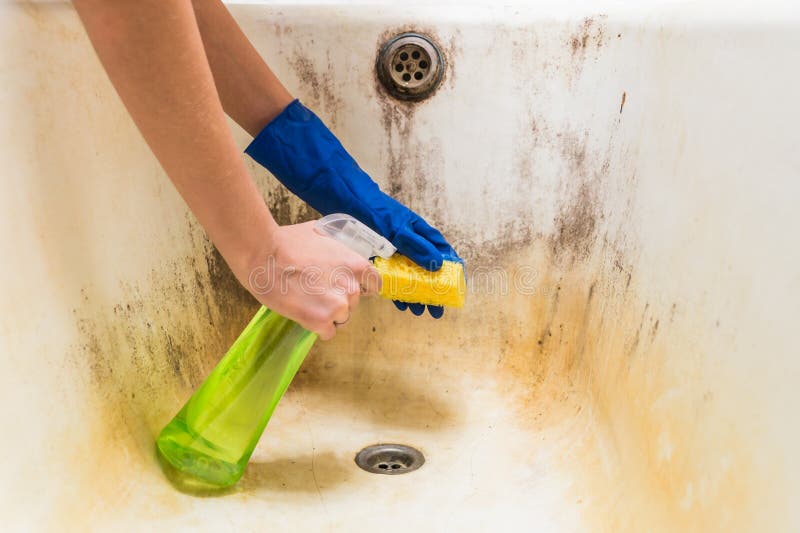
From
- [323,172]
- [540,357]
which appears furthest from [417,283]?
[540,357]

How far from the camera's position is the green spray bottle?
2.01ft

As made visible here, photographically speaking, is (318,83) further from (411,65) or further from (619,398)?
(619,398)

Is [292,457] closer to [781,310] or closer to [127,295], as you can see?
[127,295]

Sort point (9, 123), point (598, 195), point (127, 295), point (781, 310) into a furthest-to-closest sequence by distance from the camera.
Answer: point (598, 195)
point (127, 295)
point (9, 123)
point (781, 310)

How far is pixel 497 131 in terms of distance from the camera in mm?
756

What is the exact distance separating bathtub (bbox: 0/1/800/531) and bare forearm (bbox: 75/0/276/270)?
16 centimetres

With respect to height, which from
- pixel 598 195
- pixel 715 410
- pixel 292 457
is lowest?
pixel 292 457

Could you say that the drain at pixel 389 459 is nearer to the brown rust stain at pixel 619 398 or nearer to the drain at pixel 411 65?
the brown rust stain at pixel 619 398

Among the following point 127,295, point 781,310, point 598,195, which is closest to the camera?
point 781,310

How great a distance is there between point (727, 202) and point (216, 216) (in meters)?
0.34

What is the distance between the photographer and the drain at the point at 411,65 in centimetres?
74

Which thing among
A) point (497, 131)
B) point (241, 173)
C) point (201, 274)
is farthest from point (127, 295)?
point (497, 131)

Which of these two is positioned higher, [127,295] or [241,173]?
[241,173]

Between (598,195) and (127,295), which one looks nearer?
(127,295)
